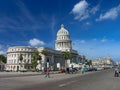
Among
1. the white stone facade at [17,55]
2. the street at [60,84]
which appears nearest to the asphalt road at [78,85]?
the street at [60,84]

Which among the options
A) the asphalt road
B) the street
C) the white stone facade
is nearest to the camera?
the asphalt road

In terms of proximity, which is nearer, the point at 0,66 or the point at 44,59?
the point at 0,66

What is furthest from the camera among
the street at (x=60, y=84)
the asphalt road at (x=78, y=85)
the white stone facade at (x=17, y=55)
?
the white stone facade at (x=17, y=55)

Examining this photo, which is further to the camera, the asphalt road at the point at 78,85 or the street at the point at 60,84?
the street at the point at 60,84

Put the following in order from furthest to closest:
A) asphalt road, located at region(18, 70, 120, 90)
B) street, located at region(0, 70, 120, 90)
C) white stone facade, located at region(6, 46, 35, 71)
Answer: white stone facade, located at region(6, 46, 35, 71)
street, located at region(0, 70, 120, 90)
asphalt road, located at region(18, 70, 120, 90)

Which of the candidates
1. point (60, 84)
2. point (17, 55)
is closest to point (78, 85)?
point (60, 84)

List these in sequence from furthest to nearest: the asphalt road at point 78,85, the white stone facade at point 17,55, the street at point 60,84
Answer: the white stone facade at point 17,55 → the street at point 60,84 → the asphalt road at point 78,85

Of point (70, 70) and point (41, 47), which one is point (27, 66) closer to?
point (41, 47)

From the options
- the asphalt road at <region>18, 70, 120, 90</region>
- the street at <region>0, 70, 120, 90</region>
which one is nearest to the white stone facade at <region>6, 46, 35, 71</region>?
the street at <region>0, 70, 120, 90</region>

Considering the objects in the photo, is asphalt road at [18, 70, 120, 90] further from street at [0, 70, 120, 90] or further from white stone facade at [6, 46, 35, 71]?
white stone facade at [6, 46, 35, 71]

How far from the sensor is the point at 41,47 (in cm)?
19088

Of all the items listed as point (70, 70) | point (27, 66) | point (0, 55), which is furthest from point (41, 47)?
point (70, 70)

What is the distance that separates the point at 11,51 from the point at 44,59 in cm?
2584

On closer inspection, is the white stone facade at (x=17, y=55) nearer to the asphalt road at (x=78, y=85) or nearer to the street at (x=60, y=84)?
the street at (x=60, y=84)
